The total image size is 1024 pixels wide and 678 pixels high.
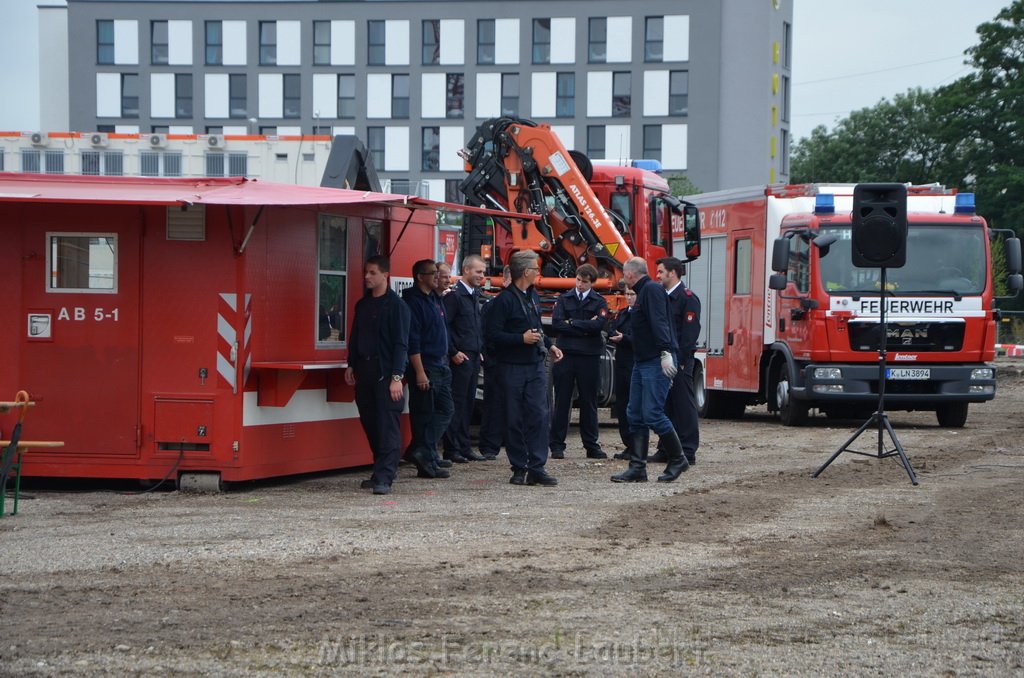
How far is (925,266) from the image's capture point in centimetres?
1950

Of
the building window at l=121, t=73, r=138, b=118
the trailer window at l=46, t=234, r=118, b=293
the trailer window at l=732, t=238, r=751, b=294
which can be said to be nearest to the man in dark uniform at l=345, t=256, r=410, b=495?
the trailer window at l=46, t=234, r=118, b=293

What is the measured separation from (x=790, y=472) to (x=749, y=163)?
64000mm

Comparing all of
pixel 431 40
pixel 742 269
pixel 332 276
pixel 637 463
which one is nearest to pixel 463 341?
pixel 332 276

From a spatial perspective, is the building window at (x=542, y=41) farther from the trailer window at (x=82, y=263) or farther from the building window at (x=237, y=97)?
the trailer window at (x=82, y=263)

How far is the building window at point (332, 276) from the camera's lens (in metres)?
12.7

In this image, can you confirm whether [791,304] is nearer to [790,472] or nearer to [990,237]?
[990,237]

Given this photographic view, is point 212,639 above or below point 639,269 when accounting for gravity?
below

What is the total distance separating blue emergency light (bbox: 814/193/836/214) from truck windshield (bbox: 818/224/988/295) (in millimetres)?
238

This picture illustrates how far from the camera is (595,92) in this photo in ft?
254

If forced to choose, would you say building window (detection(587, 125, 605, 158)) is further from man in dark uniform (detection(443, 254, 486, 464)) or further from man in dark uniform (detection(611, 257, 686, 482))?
man in dark uniform (detection(611, 257, 686, 482))

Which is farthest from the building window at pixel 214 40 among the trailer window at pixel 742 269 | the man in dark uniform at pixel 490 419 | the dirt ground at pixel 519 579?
the dirt ground at pixel 519 579

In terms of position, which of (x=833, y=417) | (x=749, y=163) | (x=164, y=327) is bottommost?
(x=833, y=417)

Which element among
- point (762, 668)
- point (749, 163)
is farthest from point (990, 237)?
point (749, 163)

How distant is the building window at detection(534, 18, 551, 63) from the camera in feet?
253
